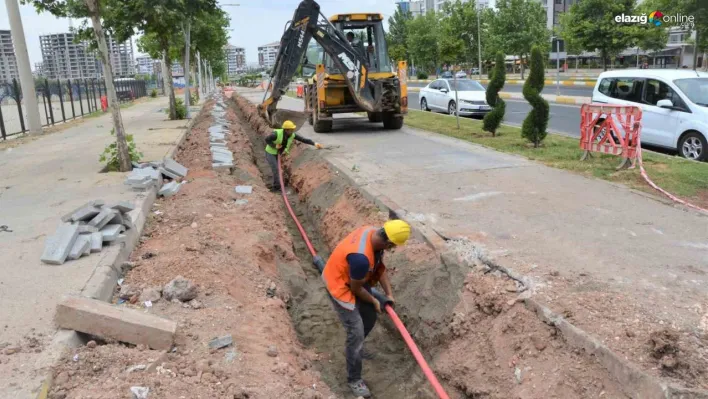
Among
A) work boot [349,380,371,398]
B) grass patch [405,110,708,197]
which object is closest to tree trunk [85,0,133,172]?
work boot [349,380,371,398]

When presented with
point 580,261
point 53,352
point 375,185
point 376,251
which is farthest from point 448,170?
point 53,352

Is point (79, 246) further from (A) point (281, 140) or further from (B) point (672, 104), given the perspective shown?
(B) point (672, 104)

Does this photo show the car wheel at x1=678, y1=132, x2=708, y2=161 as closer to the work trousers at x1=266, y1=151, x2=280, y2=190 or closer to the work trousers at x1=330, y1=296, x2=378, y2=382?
the work trousers at x1=266, y1=151, x2=280, y2=190

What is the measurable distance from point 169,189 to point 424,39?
49.1 metres

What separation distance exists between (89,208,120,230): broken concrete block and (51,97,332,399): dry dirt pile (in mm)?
490

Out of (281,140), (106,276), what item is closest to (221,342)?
(106,276)

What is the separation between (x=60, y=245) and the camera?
18.0ft

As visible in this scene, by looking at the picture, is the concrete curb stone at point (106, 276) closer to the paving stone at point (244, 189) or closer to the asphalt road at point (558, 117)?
the paving stone at point (244, 189)

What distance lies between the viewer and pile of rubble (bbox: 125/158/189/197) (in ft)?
28.3

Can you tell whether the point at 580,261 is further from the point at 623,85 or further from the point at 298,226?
the point at 623,85

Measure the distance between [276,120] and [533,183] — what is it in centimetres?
888

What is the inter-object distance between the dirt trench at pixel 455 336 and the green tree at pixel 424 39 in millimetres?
49117

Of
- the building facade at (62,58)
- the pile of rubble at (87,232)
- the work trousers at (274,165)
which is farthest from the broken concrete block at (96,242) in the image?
the building facade at (62,58)

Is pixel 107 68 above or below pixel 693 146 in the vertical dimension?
above
